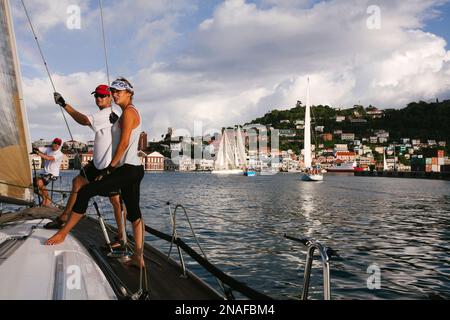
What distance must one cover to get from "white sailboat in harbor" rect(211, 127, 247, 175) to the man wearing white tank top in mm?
124250

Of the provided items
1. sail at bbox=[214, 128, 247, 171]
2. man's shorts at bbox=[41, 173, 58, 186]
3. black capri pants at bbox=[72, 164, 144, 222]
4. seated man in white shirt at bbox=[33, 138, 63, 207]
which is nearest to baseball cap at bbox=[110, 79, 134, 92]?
black capri pants at bbox=[72, 164, 144, 222]

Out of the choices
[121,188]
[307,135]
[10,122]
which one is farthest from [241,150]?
[121,188]

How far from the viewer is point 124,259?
4875mm

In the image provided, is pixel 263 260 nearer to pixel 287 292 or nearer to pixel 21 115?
pixel 287 292

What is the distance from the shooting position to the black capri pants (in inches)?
176

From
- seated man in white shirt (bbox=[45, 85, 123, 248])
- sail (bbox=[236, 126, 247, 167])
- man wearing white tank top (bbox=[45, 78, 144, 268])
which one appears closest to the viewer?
man wearing white tank top (bbox=[45, 78, 144, 268])

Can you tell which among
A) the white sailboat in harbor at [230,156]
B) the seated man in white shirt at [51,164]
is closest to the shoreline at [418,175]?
the white sailboat in harbor at [230,156]

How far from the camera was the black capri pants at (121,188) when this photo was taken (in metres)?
4.48

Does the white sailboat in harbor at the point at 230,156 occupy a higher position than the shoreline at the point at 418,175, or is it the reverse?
the white sailboat in harbor at the point at 230,156

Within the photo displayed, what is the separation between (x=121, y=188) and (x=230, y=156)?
428 ft

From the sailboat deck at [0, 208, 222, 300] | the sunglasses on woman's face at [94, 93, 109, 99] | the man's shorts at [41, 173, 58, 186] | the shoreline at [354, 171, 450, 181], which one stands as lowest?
the shoreline at [354, 171, 450, 181]

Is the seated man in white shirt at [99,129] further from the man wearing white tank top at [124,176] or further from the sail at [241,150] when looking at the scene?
the sail at [241,150]

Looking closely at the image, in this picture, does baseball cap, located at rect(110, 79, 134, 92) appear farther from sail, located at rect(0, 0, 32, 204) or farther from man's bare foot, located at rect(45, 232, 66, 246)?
sail, located at rect(0, 0, 32, 204)

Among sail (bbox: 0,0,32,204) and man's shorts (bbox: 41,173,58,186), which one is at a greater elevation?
sail (bbox: 0,0,32,204)
